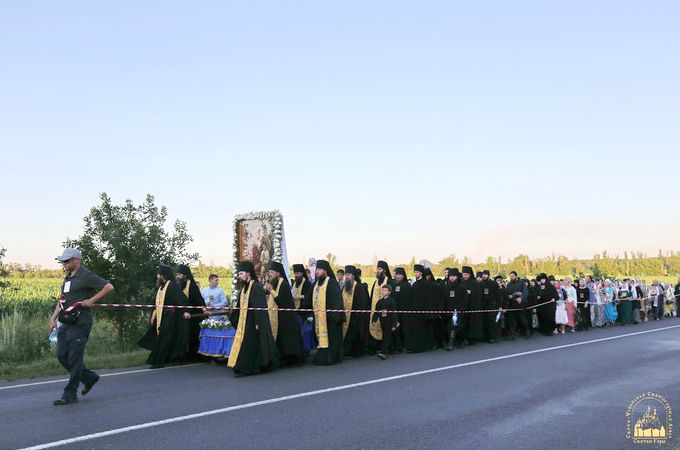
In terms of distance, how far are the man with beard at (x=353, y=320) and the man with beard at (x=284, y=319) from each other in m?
1.72

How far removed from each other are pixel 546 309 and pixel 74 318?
53.4 feet

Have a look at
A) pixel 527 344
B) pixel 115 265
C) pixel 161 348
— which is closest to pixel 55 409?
pixel 161 348

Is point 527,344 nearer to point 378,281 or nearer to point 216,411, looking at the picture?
point 378,281

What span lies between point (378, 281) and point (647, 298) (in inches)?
749

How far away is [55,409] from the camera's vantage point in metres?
8.14

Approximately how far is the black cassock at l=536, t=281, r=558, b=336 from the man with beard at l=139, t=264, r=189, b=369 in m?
12.5

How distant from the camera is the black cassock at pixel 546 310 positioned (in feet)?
68.6

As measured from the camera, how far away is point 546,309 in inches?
831

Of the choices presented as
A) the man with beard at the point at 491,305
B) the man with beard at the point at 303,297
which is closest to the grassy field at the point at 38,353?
the man with beard at the point at 303,297

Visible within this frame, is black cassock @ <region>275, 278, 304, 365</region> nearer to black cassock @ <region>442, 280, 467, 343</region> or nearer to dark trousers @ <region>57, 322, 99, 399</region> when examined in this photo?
dark trousers @ <region>57, 322, 99, 399</region>

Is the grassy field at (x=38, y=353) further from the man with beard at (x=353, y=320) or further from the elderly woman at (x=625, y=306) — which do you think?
the elderly woman at (x=625, y=306)

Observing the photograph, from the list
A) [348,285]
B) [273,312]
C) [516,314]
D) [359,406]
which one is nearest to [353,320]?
[348,285]

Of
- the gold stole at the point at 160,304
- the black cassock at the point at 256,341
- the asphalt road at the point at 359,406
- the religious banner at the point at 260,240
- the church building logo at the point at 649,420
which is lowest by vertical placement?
the church building logo at the point at 649,420

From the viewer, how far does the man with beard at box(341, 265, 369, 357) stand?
560 inches
